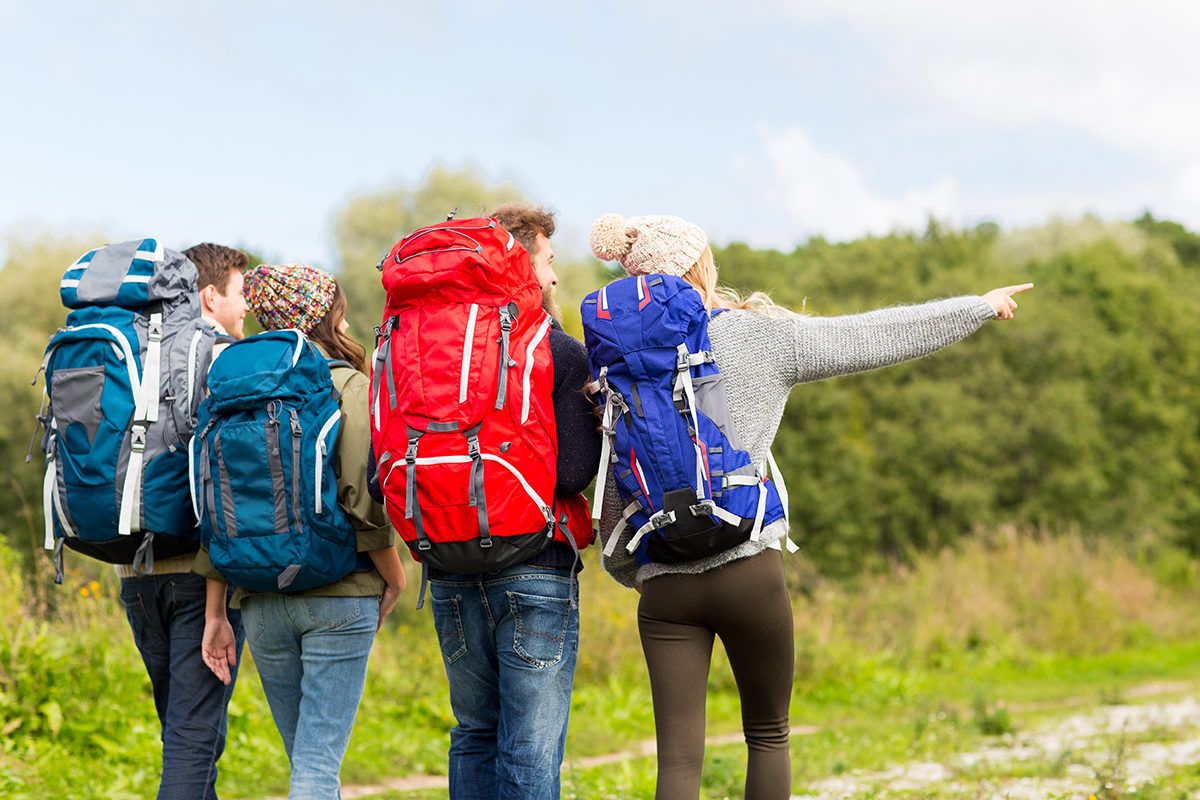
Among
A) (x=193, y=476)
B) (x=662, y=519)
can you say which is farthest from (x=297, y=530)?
(x=662, y=519)

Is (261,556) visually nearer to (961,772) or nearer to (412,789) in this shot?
(412,789)

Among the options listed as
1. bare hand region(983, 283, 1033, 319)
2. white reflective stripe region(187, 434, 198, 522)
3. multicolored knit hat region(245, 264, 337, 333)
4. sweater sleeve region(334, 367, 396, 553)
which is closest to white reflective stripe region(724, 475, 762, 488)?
bare hand region(983, 283, 1033, 319)

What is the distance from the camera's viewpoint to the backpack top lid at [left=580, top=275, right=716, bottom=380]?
3.26 m

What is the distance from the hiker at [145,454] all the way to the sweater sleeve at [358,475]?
494 mm

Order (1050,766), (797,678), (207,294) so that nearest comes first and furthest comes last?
1. (207,294)
2. (1050,766)
3. (797,678)

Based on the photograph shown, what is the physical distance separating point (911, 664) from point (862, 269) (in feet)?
36.5

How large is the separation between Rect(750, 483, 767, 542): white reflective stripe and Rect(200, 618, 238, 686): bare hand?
1.66 m

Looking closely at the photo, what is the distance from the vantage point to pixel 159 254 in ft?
12.3

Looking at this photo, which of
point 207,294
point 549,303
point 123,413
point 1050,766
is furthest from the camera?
point 1050,766

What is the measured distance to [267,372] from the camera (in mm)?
3430

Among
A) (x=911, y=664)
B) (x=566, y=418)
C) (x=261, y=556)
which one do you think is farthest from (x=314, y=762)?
(x=911, y=664)

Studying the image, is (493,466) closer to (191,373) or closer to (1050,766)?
(191,373)

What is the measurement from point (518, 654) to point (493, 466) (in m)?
0.57

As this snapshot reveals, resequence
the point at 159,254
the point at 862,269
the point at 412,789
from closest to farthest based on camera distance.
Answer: the point at 159,254, the point at 412,789, the point at 862,269
